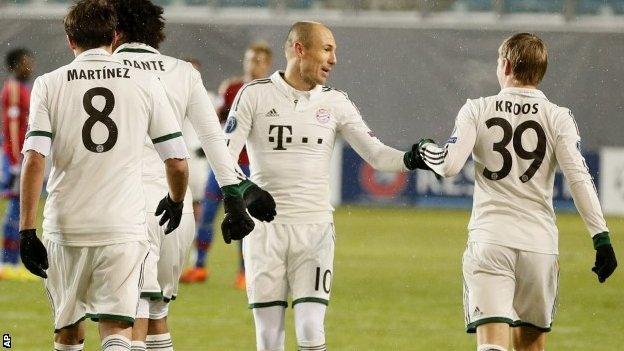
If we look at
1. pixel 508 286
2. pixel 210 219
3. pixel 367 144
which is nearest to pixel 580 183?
pixel 508 286

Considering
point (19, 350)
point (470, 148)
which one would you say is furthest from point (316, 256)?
point (19, 350)

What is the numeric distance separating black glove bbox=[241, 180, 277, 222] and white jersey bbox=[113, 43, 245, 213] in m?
0.05

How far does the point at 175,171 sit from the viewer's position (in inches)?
206

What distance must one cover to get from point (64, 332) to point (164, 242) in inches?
39.8

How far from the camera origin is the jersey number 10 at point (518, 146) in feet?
18.2

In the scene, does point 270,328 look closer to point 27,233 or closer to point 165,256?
point 165,256

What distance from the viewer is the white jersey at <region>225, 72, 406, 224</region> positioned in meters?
6.11

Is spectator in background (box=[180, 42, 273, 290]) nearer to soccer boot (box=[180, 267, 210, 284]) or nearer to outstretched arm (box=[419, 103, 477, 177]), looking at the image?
soccer boot (box=[180, 267, 210, 284])

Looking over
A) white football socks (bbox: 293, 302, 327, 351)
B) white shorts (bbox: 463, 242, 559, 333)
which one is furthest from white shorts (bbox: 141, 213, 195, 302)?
white shorts (bbox: 463, 242, 559, 333)

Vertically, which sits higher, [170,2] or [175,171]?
[170,2]

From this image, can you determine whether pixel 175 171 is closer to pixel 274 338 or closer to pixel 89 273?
pixel 89 273

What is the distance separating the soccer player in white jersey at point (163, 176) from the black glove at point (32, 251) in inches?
31.2

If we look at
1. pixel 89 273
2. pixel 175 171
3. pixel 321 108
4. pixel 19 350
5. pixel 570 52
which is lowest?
pixel 19 350

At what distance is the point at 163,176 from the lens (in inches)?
239
